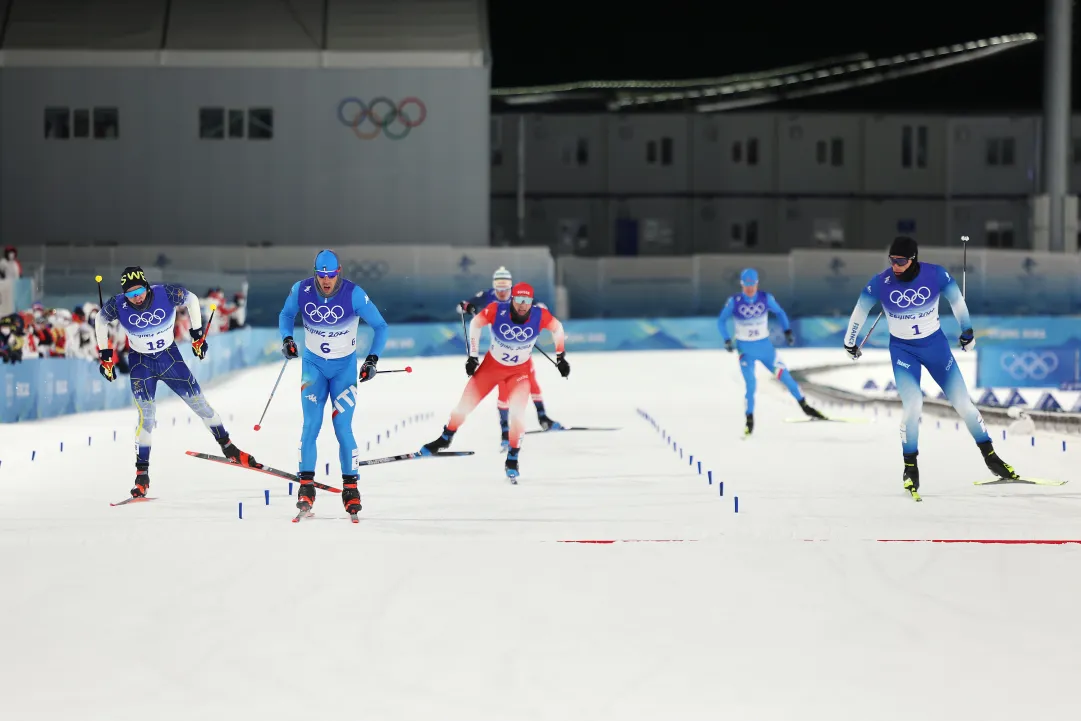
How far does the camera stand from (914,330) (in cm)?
1134

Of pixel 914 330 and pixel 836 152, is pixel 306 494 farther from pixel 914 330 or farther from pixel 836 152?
pixel 836 152

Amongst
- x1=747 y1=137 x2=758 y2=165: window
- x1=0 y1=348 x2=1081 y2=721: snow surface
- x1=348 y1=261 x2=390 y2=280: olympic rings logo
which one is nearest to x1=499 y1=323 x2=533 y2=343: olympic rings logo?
x1=0 y1=348 x2=1081 y2=721: snow surface

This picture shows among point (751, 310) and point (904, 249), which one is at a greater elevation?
point (904, 249)

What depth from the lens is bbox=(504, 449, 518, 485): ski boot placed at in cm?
1224

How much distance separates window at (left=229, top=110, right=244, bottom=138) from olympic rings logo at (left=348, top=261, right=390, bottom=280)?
7761 mm

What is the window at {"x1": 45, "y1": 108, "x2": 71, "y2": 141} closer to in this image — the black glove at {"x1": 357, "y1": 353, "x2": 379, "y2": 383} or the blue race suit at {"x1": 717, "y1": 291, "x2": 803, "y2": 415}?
the blue race suit at {"x1": 717, "y1": 291, "x2": 803, "y2": 415}

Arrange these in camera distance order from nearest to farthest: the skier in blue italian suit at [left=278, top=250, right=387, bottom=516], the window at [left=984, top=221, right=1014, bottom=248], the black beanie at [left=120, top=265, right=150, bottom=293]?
the skier in blue italian suit at [left=278, top=250, right=387, bottom=516], the black beanie at [left=120, top=265, right=150, bottom=293], the window at [left=984, top=221, right=1014, bottom=248]

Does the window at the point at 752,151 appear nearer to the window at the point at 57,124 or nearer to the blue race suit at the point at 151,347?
the window at the point at 57,124

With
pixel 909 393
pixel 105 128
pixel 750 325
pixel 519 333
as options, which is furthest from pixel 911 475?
pixel 105 128

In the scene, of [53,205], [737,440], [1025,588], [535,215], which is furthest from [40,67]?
[1025,588]

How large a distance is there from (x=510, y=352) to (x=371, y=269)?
2408 cm

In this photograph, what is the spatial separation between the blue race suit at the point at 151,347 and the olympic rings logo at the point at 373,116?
31.1 metres

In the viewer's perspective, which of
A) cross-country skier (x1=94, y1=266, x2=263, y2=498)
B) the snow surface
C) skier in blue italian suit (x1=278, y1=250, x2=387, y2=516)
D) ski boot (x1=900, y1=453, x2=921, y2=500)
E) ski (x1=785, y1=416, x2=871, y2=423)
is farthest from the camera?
ski (x1=785, y1=416, x2=871, y2=423)

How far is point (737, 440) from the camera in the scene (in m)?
16.4
